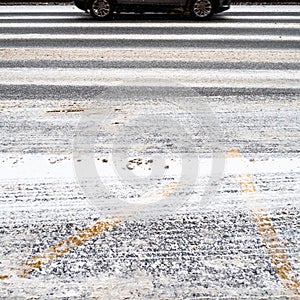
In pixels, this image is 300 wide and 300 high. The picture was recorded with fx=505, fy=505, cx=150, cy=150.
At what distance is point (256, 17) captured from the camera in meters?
11.8

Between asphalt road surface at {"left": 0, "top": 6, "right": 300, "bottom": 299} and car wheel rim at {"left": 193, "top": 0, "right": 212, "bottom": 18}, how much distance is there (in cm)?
354

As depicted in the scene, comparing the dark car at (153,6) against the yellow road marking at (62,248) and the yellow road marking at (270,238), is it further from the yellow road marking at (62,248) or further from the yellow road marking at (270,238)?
the yellow road marking at (62,248)

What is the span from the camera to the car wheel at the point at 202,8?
1119 centimetres

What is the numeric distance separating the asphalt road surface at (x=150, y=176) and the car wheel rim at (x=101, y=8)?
11.7 ft

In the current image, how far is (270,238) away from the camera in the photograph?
3.16 metres

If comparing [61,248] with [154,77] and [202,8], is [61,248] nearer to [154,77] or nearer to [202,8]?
[154,77]

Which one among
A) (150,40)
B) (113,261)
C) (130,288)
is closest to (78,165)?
(113,261)

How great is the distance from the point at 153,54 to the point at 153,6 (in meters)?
3.54

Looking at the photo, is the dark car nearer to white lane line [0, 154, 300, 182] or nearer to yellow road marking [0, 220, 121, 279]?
white lane line [0, 154, 300, 182]

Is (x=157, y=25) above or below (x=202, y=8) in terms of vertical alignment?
below

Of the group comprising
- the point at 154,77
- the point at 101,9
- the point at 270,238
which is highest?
the point at 101,9

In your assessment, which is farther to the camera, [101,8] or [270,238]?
[101,8]

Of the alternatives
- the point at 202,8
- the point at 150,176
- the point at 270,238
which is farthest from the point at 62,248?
the point at 202,8

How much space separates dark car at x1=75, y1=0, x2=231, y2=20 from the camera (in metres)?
11.1
